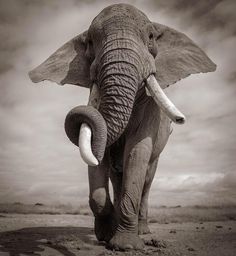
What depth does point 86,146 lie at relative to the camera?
5.57m

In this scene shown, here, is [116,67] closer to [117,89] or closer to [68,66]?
[117,89]

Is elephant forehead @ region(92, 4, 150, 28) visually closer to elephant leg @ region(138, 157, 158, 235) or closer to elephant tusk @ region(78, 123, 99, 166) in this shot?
elephant tusk @ region(78, 123, 99, 166)

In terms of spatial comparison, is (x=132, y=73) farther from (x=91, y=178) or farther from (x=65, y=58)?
(x=65, y=58)

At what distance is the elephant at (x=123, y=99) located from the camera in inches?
241

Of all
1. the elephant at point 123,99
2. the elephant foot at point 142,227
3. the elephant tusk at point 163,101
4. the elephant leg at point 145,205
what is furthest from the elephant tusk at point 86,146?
the elephant foot at point 142,227

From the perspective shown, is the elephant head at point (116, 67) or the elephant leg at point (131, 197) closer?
the elephant head at point (116, 67)

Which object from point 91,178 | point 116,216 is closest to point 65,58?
point 91,178

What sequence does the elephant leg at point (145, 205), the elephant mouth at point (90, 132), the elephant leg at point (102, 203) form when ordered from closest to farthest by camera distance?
the elephant mouth at point (90, 132) < the elephant leg at point (102, 203) < the elephant leg at point (145, 205)

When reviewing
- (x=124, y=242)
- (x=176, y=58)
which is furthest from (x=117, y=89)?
(x=124, y=242)

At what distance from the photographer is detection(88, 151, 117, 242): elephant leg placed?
21.2ft

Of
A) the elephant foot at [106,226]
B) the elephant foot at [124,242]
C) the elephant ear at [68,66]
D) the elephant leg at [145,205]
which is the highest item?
the elephant ear at [68,66]

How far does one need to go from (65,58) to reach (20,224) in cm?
491

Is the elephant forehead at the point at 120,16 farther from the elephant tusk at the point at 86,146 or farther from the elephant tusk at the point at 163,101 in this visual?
the elephant tusk at the point at 86,146

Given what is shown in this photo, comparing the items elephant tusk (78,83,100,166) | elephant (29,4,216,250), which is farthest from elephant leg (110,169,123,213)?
elephant tusk (78,83,100,166)
